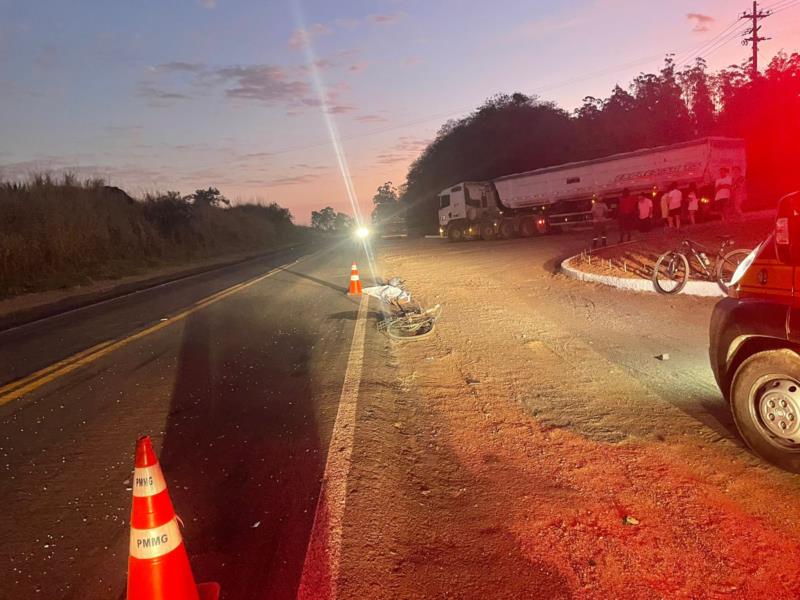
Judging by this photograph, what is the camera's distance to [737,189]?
2438 centimetres

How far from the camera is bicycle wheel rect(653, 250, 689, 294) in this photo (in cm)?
989

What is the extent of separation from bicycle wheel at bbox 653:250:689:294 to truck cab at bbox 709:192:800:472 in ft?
21.3

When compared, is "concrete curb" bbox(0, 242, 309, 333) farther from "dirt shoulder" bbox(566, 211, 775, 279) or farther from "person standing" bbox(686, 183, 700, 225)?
"person standing" bbox(686, 183, 700, 225)

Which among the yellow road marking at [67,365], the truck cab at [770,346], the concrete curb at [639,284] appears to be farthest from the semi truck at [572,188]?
the truck cab at [770,346]

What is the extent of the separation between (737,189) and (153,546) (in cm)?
2809

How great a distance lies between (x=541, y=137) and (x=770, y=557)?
53335 millimetres

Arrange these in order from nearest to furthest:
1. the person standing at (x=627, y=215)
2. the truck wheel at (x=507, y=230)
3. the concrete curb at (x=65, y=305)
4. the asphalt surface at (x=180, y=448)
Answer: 1. the asphalt surface at (x=180, y=448)
2. the concrete curb at (x=65, y=305)
3. the person standing at (x=627, y=215)
4. the truck wheel at (x=507, y=230)

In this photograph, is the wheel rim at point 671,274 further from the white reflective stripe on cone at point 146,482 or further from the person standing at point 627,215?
the white reflective stripe on cone at point 146,482

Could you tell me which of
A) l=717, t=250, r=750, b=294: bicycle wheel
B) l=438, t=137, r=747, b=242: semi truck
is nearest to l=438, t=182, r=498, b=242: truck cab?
l=438, t=137, r=747, b=242: semi truck

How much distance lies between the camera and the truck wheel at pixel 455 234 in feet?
115

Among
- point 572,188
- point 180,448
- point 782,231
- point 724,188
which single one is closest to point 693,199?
point 724,188

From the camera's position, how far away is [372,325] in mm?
8742

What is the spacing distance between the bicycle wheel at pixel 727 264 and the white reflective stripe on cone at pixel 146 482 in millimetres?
9161

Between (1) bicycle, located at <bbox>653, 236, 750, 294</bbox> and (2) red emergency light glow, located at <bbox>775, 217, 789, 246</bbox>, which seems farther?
(1) bicycle, located at <bbox>653, 236, 750, 294</bbox>
